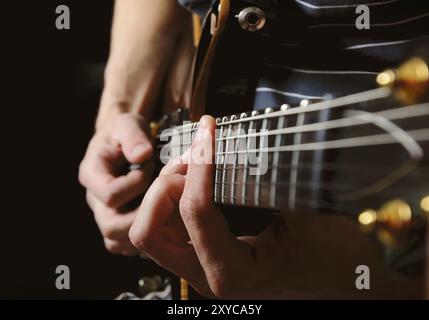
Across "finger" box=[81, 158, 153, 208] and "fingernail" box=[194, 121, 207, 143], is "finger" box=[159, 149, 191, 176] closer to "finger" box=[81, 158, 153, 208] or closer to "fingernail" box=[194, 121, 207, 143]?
"fingernail" box=[194, 121, 207, 143]

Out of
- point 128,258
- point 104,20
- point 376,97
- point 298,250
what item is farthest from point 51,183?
point 376,97

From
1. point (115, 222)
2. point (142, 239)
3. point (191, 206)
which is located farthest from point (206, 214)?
point (115, 222)

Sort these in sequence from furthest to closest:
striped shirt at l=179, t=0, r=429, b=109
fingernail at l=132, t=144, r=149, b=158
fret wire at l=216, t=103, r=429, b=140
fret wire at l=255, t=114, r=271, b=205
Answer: fingernail at l=132, t=144, r=149, b=158
striped shirt at l=179, t=0, r=429, b=109
fret wire at l=255, t=114, r=271, b=205
fret wire at l=216, t=103, r=429, b=140

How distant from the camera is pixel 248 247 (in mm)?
485

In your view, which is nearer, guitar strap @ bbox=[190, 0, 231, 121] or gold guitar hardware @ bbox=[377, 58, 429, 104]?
gold guitar hardware @ bbox=[377, 58, 429, 104]

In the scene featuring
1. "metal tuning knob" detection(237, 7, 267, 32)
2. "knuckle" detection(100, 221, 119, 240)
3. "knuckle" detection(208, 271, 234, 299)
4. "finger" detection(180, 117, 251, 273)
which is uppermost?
"metal tuning knob" detection(237, 7, 267, 32)

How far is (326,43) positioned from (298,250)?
225mm

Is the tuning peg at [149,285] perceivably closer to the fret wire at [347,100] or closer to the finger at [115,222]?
the finger at [115,222]

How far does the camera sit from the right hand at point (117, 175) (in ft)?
2.40

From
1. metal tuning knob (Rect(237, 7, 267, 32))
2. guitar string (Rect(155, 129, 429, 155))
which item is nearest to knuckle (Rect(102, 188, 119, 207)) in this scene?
metal tuning knob (Rect(237, 7, 267, 32))

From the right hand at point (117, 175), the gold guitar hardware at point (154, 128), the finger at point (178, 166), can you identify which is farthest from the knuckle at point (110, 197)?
the finger at point (178, 166)

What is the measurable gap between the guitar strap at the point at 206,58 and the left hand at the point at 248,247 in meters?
0.10

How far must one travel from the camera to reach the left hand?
41 cm

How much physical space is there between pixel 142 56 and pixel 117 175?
0.26 m
